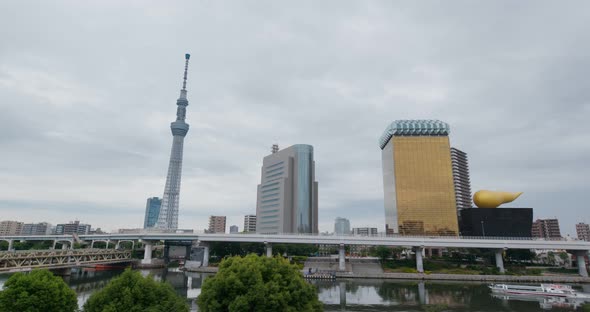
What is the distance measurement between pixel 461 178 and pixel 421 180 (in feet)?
171

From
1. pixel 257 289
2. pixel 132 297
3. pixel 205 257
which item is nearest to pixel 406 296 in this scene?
pixel 257 289

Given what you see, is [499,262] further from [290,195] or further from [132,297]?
[290,195]

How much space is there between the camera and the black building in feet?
266

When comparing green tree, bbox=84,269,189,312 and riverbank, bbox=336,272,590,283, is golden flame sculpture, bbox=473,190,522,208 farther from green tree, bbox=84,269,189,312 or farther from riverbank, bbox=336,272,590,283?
green tree, bbox=84,269,189,312

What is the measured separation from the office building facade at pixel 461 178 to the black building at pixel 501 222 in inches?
2478

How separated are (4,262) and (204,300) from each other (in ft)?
165

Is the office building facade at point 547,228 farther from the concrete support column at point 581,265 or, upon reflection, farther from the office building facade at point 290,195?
the office building facade at point 290,195

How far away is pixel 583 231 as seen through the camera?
577 ft

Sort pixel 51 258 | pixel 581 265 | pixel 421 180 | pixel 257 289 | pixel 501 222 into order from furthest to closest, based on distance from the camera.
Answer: pixel 421 180, pixel 501 222, pixel 581 265, pixel 51 258, pixel 257 289

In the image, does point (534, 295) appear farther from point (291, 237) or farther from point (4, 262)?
point (4, 262)

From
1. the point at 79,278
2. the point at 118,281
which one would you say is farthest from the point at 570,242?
the point at 79,278

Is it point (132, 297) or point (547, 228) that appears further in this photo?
point (547, 228)

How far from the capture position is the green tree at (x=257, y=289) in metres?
18.1

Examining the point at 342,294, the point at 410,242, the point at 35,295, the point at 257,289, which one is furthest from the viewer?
the point at 410,242
